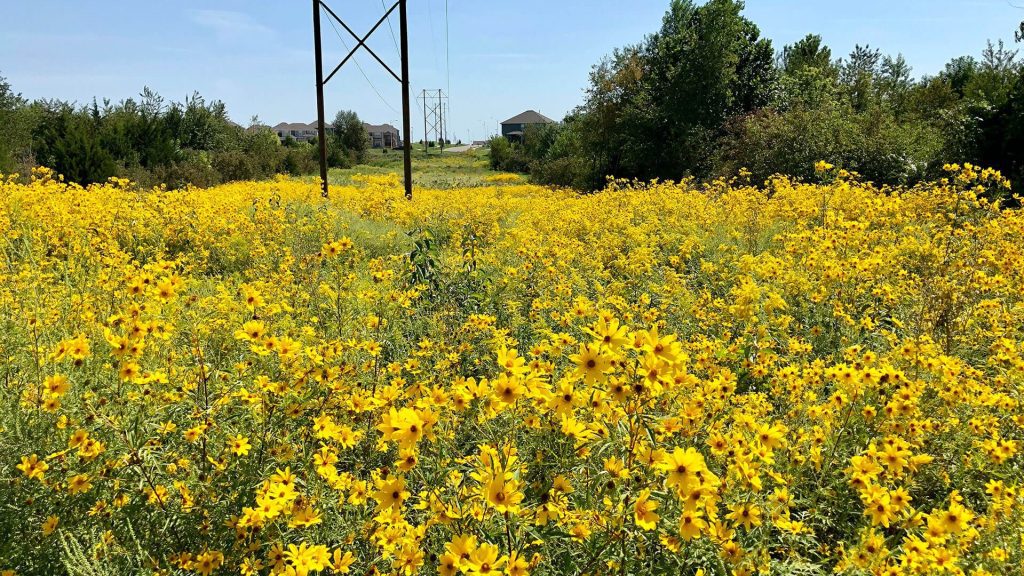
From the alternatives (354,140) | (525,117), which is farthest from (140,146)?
(525,117)

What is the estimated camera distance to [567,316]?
10.1 ft

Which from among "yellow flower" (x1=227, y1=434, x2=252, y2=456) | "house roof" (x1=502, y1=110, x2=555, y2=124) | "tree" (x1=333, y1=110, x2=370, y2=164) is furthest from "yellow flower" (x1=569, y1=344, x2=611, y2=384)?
"house roof" (x1=502, y1=110, x2=555, y2=124)

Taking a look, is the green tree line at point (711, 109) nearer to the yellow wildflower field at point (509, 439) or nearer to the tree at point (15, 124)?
the yellow wildflower field at point (509, 439)

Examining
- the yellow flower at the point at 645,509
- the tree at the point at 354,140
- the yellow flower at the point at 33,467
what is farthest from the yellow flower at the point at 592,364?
the tree at the point at 354,140

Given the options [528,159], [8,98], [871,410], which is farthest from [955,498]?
[528,159]

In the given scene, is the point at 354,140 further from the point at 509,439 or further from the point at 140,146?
the point at 509,439

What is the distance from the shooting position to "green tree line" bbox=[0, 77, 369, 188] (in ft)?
59.6

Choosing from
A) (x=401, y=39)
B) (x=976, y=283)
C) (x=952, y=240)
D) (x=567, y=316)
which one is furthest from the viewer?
(x=401, y=39)

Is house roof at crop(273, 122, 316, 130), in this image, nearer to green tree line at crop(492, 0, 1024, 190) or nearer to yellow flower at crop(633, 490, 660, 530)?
green tree line at crop(492, 0, 1024, 190)

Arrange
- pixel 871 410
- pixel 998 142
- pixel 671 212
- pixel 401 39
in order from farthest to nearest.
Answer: pixel 401 39 → pixel 998 142 → pixel 671 212 → pixel 871 410

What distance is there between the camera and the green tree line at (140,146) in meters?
18.2

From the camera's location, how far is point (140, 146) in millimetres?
25016

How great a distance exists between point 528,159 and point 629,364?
39792 millimetres

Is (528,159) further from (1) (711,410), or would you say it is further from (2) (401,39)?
(1) (711,410)
